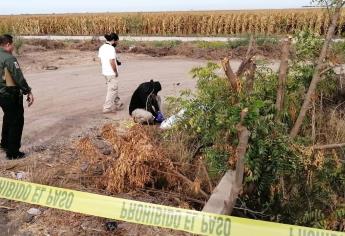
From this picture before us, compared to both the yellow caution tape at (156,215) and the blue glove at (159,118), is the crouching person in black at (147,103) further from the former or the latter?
the yellow caution tape at (156,215)

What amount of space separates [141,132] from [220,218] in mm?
2112

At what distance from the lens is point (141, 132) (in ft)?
19.8

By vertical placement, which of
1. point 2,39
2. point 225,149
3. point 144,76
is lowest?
point 144,76

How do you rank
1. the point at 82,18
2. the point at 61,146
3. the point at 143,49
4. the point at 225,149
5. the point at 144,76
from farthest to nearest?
the point at 82,18 < the point at 143,49 < the point at 144,76 < the point at 61,146 < the point at 225,149

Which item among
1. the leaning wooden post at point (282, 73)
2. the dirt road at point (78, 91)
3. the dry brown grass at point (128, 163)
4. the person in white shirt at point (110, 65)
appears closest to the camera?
the leaning wooden post at point (282, 73)

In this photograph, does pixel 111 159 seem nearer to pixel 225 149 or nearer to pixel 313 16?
pixel 225 149

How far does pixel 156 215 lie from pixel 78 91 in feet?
28.5

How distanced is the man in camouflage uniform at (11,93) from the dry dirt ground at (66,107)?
0.90 ft

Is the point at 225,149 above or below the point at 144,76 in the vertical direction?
above

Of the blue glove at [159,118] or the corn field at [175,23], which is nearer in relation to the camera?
the blue glove at [159,118]

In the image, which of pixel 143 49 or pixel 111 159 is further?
pixel 143 49

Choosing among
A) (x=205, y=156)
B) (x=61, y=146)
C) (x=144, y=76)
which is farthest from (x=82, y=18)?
(x=205, y=156)

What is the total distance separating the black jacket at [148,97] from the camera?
345 inches

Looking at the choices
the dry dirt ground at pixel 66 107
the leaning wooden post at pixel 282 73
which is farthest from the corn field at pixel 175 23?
the leaning wooden post at pixel 282 73
